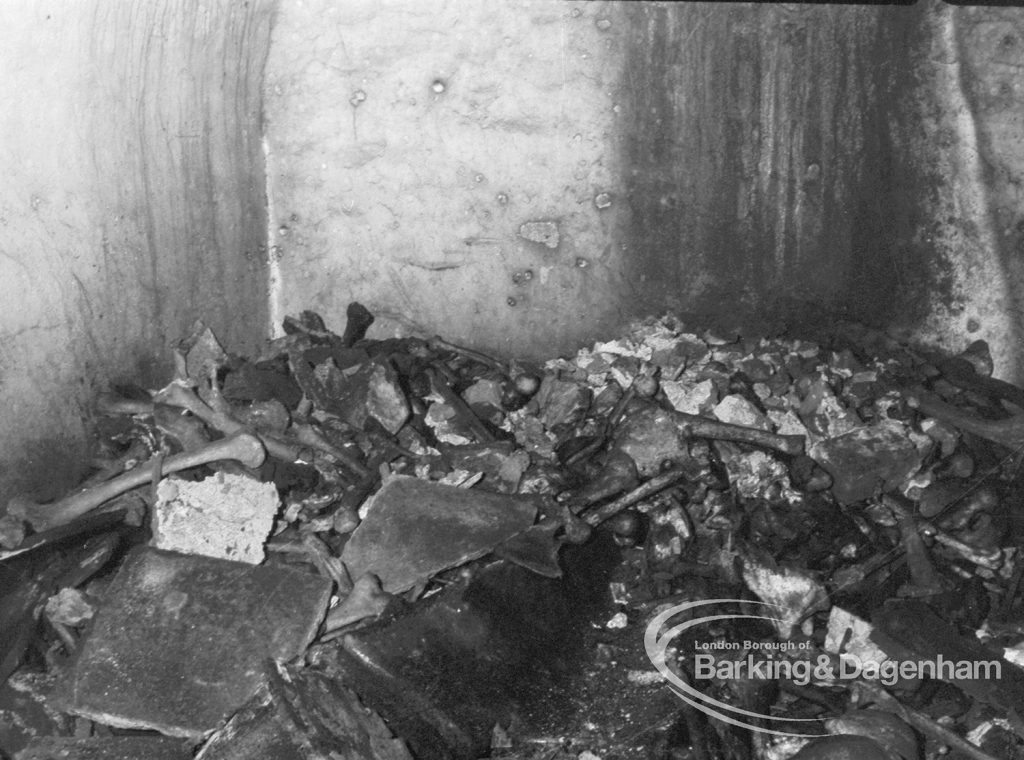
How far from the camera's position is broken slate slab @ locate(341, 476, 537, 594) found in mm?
2730

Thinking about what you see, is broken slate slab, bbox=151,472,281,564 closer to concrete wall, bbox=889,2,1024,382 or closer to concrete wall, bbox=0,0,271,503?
concrete wall, bbox=0,0,271,503

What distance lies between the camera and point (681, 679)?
2.48m

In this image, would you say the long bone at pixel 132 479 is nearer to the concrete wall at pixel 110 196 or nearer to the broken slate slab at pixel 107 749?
the concrete wall at pixel 110 196

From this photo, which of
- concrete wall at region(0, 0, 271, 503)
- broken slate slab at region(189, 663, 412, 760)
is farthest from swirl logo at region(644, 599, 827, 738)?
concrete wall at region(0, 0, 271, 503)

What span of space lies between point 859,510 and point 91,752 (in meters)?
2.36

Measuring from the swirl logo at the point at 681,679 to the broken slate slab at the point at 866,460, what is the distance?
1.91ft

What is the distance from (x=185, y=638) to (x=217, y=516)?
0.45m

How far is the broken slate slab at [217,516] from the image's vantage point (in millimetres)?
2795

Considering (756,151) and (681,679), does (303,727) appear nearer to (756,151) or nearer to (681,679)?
(681,679)

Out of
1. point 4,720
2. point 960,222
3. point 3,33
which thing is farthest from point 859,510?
point 3,33

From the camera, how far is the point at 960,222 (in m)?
3.60

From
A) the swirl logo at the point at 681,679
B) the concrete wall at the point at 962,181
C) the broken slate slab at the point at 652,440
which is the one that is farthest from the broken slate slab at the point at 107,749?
the concrete wall at the point at 962,181

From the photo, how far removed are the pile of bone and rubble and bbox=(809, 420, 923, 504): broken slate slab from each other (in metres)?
0.01

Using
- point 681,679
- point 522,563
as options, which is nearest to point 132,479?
point 522,563
